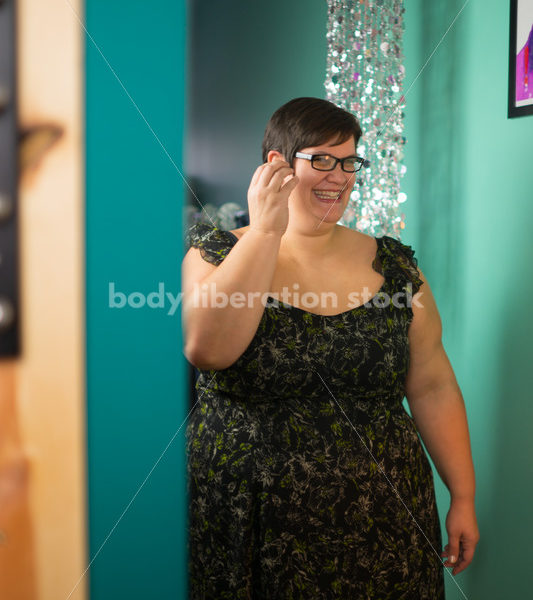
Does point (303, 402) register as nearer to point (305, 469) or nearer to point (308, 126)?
point (305, 469)

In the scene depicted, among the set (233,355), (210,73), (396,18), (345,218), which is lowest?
(233,355)

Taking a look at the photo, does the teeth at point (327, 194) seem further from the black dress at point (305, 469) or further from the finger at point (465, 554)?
the finger at point (465, 554)

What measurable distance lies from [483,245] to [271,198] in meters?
0.66

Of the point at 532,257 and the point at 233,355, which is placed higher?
the point at 532,257

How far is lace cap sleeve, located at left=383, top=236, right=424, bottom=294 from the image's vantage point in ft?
2.98

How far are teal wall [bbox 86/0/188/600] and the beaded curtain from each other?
1091mm

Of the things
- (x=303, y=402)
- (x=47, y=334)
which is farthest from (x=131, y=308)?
(x=303, y=402)

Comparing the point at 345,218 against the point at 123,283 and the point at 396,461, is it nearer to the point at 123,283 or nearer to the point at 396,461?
the point at 396,461

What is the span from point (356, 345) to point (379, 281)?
0.14 metres

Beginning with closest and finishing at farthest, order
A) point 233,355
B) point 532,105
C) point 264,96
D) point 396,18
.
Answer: point 233,355
point 532,105
point 396,18
point 264,96

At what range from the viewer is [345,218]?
1.36 meters

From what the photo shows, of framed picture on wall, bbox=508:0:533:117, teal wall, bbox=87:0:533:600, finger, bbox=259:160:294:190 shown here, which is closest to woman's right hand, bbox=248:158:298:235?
finger, bbox=259:160:294:190

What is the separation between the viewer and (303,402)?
2.63ft

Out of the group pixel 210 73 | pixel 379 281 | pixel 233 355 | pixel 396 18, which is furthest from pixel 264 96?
pixel 233 355
